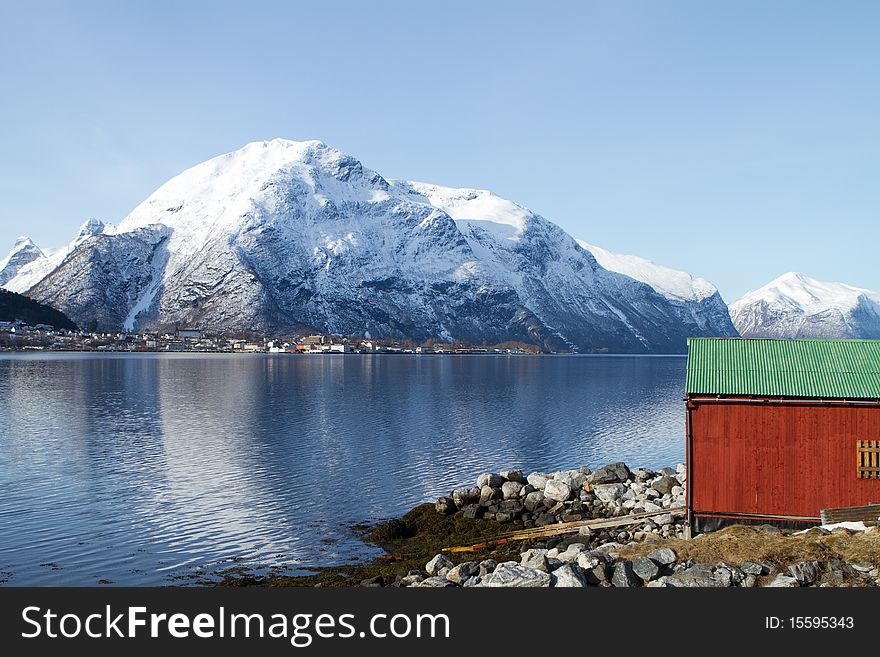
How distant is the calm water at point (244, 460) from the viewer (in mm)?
30469

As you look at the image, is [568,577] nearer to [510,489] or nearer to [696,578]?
[696,578]

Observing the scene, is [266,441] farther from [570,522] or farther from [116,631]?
[116,631]

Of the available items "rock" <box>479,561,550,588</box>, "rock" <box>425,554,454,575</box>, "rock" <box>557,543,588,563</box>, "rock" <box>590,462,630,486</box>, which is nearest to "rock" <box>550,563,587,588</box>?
"rock" <box>479,561,550,588</box>

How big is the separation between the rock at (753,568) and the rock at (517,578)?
17.4 ft

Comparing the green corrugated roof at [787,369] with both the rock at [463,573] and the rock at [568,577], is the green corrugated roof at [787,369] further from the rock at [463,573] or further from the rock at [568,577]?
the rock at [568,577]

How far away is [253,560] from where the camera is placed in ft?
95.0

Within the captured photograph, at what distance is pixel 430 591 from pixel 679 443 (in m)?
47.4

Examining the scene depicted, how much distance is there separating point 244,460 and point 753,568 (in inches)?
1552

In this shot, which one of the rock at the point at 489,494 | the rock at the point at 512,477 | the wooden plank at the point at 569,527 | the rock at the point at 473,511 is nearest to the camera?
the wooden plank at the point at 569,527

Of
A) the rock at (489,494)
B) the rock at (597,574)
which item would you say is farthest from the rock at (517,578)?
the rock at (489,494)

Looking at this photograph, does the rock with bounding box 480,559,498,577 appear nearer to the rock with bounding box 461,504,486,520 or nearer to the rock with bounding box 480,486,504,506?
the rock with bounding box 461,504,486,520

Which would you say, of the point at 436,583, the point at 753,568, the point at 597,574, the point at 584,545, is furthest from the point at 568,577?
the point at 584,545

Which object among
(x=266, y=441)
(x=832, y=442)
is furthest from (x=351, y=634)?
(x=266, y=441)

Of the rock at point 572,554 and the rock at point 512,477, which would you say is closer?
→ the rock at point 572,554
